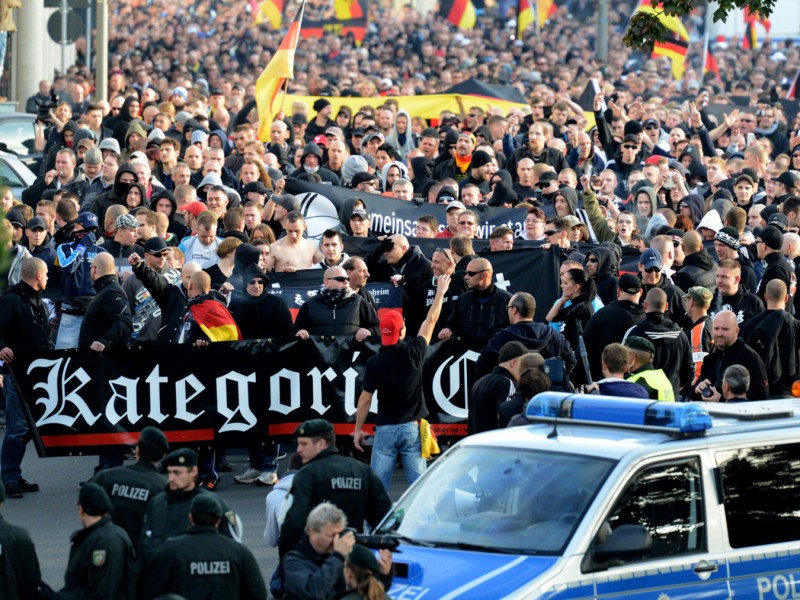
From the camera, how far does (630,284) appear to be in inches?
466

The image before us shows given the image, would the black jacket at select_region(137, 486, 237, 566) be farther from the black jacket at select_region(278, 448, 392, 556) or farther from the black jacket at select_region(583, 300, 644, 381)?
the black jacket at select_region(583, 300, 644, 381)

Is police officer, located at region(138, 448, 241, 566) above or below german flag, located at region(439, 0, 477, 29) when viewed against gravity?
below

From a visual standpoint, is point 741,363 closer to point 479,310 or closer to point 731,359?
point 731,359

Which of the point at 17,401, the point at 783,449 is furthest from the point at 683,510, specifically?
the point at 17,401

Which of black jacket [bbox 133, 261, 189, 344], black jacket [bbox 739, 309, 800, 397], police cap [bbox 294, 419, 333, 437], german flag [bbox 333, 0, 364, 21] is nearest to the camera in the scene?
police cap [bbox 294, 419, 333, 437]

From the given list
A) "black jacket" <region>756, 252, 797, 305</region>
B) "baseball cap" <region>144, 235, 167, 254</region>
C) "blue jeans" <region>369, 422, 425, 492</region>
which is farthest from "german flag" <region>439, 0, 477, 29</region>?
"blue jeans" <region>369, 422, 425, 492</region>

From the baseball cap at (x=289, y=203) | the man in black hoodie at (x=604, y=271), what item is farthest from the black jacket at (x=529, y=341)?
the baseball cap at (x=289, y=203)

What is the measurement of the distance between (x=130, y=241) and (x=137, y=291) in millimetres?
1000

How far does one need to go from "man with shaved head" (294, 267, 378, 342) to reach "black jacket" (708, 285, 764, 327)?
2.89 m

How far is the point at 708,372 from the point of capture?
11.3 m

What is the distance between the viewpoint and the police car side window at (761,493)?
7359 millimetres

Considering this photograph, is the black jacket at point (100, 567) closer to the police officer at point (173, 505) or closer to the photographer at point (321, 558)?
the police officer at point (173, 505)

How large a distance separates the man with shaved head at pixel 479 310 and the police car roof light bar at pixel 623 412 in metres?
4.20

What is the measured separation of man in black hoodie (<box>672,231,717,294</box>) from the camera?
13.6 meters
